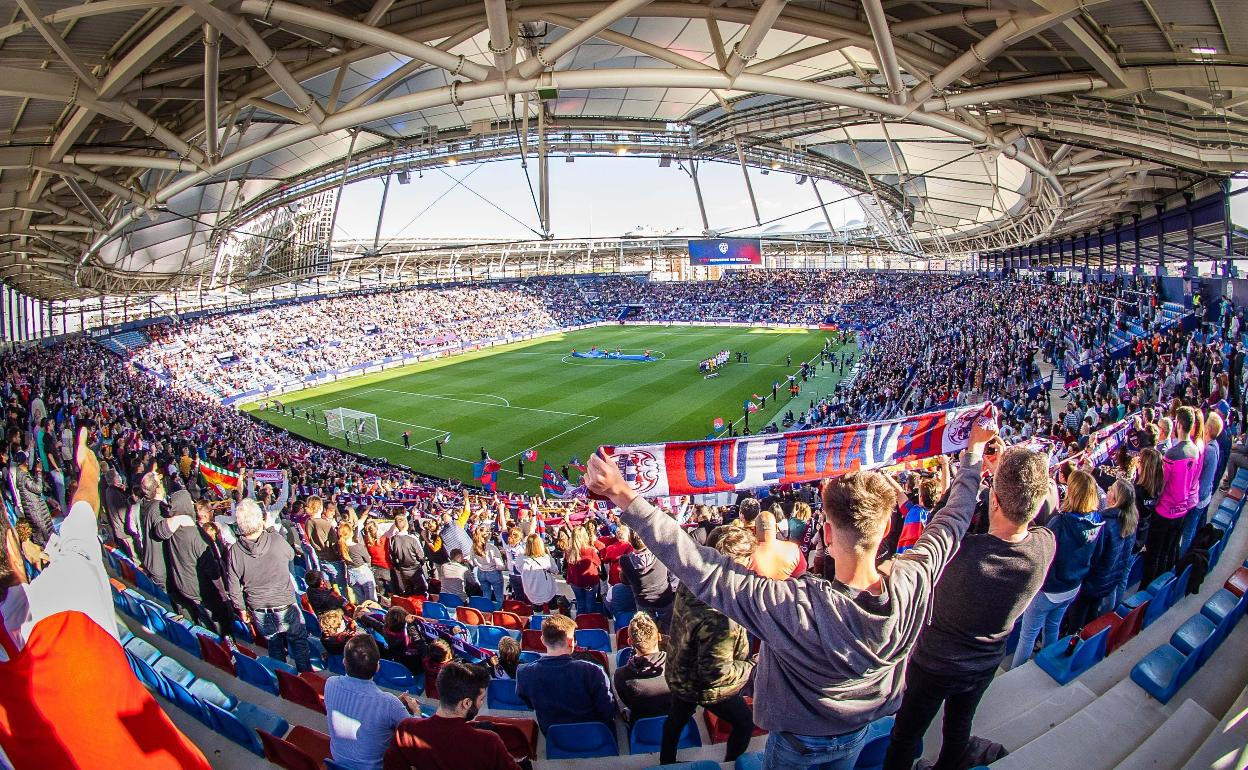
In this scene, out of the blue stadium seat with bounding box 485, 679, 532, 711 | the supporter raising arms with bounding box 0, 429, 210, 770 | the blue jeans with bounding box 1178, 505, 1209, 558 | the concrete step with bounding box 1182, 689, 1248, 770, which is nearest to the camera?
the supporter raising arms with bounding box 0, 429, 210, 770

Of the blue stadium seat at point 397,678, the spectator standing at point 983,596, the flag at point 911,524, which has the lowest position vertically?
the blue stadium seat at point 397,678

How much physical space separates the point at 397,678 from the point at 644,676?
91.1 inches

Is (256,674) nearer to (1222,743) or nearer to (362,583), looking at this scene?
(362,583)

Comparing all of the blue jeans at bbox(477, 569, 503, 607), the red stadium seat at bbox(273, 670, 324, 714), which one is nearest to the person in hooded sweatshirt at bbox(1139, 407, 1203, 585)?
the red stadium seat at bbox(273, 670, 324, 714)

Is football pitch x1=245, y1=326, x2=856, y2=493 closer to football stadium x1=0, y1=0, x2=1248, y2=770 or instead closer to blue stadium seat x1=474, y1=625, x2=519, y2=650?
football stadium x1=0, y1=0, x2=1248, y2=770

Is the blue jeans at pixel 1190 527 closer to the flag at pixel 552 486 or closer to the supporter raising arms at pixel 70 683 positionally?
the supporter raising arms at pixel 70 683

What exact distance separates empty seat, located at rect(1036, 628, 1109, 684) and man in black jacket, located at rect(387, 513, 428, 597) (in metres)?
6.37

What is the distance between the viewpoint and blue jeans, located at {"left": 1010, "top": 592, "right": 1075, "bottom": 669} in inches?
166

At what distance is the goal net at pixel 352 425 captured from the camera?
95.0 ft

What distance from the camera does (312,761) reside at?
3.44 metres

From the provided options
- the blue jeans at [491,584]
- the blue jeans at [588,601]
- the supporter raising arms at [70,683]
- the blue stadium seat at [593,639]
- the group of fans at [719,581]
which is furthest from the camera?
the blue jeans at [491,584]

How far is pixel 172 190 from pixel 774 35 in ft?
42.1

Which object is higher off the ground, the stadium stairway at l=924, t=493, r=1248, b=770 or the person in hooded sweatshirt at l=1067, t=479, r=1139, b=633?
the person in hooded sweatshirt at l=1067, t=479, r=1139, b=633

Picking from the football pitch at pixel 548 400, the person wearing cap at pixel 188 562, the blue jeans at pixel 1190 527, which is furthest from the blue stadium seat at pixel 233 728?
the football pitch at pixel 548 400
